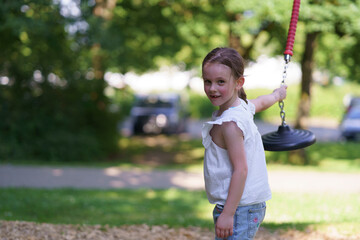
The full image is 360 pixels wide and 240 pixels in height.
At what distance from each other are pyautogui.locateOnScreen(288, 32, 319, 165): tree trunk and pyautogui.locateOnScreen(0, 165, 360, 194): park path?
245 centimetres

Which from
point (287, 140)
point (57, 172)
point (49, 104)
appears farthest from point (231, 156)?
point (49, 104)

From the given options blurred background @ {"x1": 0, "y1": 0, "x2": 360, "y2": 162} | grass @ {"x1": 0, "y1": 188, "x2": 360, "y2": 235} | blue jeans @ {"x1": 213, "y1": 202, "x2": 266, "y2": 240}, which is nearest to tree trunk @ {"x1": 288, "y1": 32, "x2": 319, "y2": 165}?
blurred background @ {"x1": 0, "y1": 0, "x2": 360, "y2": 162}

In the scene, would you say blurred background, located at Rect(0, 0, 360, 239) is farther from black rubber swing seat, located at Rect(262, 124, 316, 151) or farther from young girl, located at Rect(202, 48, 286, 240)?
young girl, located at Rect(202, 48, 286, 240)

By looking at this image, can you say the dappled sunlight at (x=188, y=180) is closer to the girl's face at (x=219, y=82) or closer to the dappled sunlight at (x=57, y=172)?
the dappled sunlight at (x=57, y=172)

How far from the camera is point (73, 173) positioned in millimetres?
9961

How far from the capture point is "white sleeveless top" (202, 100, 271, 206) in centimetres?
238

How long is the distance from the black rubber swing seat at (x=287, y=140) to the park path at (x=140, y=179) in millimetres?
5456

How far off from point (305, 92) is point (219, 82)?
36.1 ft

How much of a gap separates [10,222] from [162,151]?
38.7ft

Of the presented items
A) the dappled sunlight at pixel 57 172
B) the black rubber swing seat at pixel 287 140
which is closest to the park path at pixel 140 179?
the dappled sunlight at pixel 57 172

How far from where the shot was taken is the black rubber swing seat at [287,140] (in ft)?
9.73

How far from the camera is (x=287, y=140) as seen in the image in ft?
10.1

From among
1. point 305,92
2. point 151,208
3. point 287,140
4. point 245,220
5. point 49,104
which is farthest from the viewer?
point 49,104

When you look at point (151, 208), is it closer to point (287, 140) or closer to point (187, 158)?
point (287, 140)
